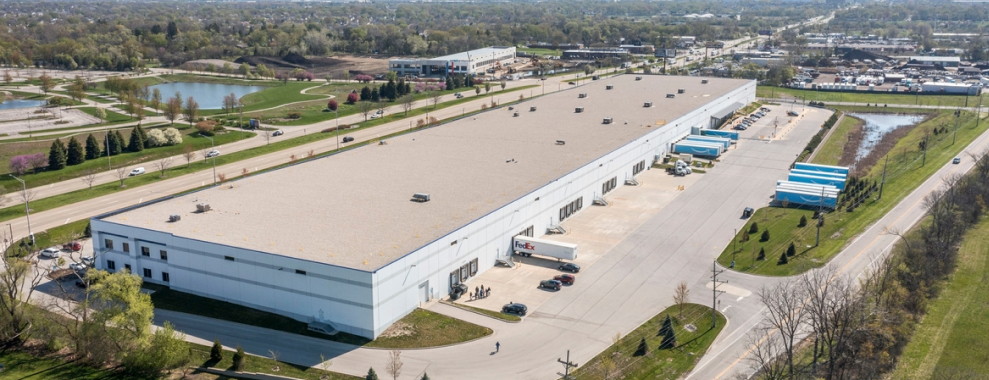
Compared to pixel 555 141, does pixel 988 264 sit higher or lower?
lower

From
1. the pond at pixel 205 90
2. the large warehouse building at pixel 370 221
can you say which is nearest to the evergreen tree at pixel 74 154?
the large warehouse building at pixel 370 221

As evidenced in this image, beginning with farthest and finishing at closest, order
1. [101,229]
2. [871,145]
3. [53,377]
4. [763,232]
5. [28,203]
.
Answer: [871,145]
[28,203]
[763,232]
[101,229]
[53,377]

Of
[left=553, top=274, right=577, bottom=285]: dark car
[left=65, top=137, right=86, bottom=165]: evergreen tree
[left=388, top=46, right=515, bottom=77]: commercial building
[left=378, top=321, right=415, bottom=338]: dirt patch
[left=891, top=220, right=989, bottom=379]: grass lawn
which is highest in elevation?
[left=388, top=46, right=515, bottom=77]: commercial building

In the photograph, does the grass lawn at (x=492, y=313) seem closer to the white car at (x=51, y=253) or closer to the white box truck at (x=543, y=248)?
the white box truck at (x=543, y=248)

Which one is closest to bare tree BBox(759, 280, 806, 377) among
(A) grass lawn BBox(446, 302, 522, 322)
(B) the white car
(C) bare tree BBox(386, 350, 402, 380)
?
(A) grass lawn BBox(446, 302, 522, 322)

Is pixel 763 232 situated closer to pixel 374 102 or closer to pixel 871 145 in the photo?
pixel 871 145

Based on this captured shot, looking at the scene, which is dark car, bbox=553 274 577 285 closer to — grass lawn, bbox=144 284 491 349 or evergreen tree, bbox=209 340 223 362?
grass lawn, bbox=144 284 491 349

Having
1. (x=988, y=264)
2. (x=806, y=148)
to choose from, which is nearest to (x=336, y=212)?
(x=988, y=264)
